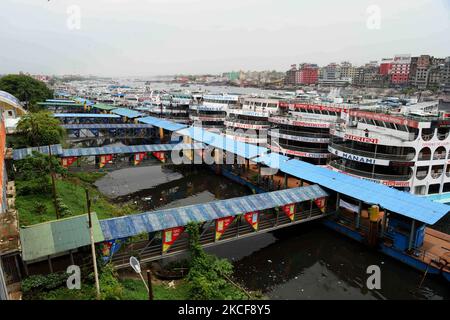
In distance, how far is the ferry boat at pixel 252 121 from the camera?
44.8m

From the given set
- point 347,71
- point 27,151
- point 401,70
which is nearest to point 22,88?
point 27,151

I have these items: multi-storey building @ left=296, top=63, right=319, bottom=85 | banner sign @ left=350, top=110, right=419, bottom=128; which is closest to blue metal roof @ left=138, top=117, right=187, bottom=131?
banner sign @ left=350, top=110, right=419, bottom=128

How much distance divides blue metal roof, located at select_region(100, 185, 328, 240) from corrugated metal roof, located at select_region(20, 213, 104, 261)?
3.33 ft

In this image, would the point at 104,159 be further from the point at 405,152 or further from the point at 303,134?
the point at 405,152

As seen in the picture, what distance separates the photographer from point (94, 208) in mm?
25500

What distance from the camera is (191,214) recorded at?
59.2 feet

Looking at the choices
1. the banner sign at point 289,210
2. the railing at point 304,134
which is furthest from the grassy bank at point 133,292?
the railing at point 304,134

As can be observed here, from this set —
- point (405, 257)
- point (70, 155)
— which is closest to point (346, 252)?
point (405, 257)

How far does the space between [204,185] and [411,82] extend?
130m

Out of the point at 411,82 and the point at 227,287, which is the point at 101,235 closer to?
the point at 227,287

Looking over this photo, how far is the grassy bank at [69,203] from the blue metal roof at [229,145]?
40.0 feet

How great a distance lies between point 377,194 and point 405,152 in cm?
815

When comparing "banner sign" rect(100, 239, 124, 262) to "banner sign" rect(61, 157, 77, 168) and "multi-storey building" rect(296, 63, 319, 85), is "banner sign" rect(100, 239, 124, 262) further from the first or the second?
"multi-storey building" rect(296, 63, 319, 85)

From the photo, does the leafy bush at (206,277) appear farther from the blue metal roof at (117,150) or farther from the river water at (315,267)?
the blue metal roof at (117,150)
